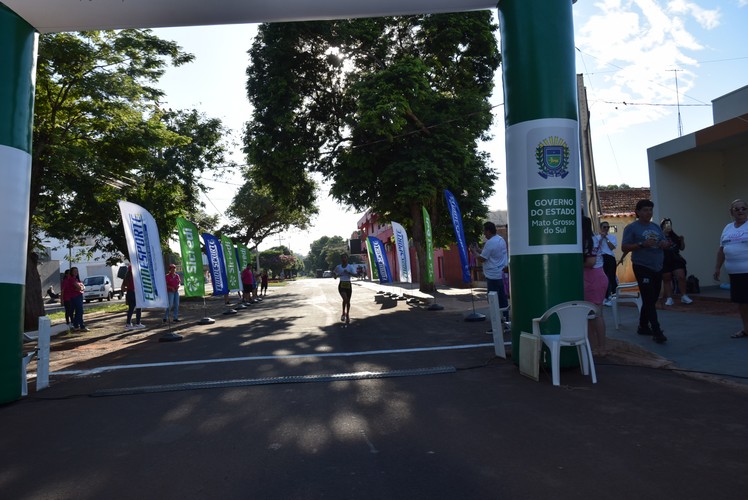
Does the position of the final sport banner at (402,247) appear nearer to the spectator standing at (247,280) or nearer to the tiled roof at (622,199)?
the spectator standing at (247,280)

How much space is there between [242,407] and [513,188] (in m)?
4.01

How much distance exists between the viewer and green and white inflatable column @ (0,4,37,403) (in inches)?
229

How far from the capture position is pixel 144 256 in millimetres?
10812

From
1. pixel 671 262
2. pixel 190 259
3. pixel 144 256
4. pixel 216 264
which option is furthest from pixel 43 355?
pixel 216 264

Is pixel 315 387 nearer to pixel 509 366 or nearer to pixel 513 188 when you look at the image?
pixel 509 366

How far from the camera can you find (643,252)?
23.8 feet

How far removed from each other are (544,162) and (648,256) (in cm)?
243

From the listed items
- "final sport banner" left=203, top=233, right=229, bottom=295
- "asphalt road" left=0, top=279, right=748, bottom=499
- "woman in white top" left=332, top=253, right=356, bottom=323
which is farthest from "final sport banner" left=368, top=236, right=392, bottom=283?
"asphalt road" left=0, top=279, right=748, bottom=499

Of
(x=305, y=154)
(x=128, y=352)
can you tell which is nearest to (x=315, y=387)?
(x=128, y=352)

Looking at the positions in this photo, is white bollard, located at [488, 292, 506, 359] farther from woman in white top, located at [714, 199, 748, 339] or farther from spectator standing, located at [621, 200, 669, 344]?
woman in white top, located at [714, 199, 748, 339]

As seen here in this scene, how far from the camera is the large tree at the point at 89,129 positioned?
44.7 feet

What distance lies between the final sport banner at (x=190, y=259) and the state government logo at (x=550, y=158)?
10.8 m

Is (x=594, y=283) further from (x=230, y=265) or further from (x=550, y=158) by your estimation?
(x=230, y=265)

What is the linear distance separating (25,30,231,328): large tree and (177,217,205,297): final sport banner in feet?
9.42
